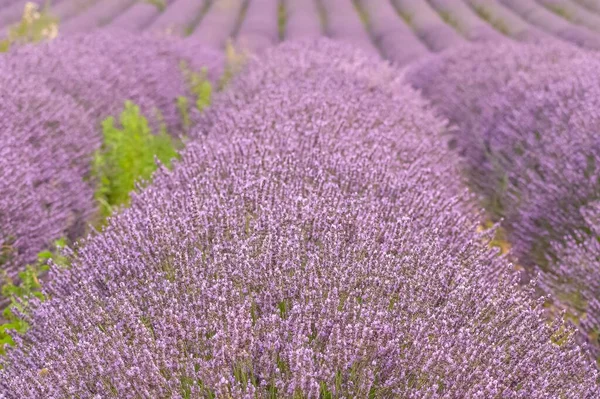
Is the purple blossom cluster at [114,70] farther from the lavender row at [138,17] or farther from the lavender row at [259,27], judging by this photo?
the lavender row at [138,17]

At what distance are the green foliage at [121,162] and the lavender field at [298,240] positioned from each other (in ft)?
0.07

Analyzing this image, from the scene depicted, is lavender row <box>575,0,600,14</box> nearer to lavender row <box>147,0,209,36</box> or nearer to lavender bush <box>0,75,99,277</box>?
lavender row <box>147,0,209,36</box>

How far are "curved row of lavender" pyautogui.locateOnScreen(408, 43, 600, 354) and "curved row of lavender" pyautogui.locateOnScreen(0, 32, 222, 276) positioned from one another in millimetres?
2660

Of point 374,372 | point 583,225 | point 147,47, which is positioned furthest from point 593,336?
point 147,47

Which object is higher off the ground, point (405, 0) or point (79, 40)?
point (79, 40)

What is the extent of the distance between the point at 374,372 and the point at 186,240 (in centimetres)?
87

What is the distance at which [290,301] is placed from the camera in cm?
192

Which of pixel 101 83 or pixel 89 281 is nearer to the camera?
pixel 89 281

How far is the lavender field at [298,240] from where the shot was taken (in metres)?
1.70

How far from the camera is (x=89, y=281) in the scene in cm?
221

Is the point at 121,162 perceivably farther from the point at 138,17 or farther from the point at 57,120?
the point at 138,17

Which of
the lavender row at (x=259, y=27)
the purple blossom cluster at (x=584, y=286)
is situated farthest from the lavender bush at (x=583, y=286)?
the lavender row at (x=259, y=27)

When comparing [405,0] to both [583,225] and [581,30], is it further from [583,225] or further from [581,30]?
[583,225]

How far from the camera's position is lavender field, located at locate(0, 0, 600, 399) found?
5.57ft
